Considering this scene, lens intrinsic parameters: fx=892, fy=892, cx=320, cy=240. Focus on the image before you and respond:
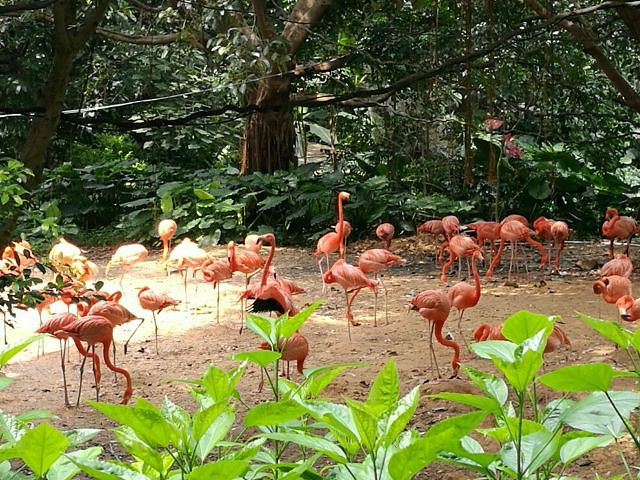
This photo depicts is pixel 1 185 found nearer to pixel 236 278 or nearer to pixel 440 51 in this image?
pixel 236 278

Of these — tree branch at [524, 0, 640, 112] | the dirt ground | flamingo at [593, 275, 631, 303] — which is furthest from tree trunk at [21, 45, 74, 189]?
tree branch at [524, 0, 640, 112]

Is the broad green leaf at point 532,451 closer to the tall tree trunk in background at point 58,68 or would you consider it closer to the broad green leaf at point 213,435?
the broad green leaf at point 213,435

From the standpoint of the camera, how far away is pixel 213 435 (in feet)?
3.14

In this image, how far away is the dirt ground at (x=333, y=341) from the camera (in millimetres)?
4344

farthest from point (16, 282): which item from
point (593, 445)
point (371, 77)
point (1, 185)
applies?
point (371, 77)

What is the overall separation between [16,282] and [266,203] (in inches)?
259

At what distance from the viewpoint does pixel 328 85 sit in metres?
10.3

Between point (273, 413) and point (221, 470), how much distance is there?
0.16 metres

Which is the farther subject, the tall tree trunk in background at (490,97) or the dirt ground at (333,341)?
the tall tree trunk in background at (490,97)

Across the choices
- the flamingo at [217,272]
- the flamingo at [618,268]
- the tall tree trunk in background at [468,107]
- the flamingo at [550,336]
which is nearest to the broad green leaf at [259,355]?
the flamingo at [550,336]

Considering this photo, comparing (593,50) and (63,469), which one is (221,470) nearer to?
(63,469)

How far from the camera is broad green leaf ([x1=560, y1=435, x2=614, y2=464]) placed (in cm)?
95

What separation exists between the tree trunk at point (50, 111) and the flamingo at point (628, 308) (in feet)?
9.50

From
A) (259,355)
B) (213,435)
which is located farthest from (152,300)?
(213,435)
